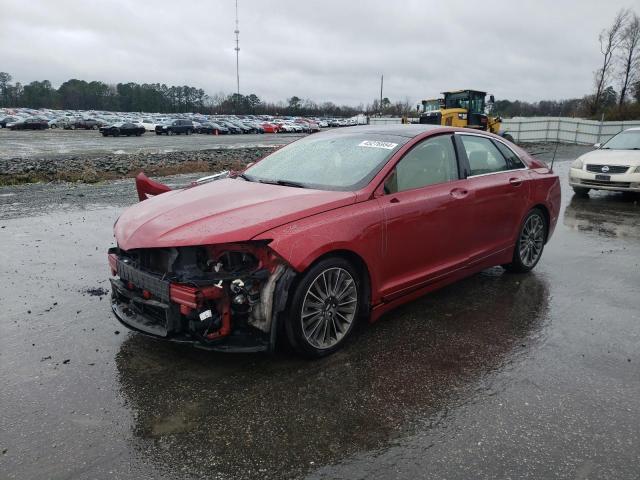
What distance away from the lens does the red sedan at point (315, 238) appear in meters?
3.39

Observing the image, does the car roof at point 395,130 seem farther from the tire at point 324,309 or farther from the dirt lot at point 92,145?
the dirt lot at point 92,145

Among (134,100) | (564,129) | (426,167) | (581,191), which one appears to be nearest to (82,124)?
(564,129)

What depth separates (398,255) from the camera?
13.5 ft

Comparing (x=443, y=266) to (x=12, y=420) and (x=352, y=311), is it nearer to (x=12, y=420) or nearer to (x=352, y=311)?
(x=352, y=311)

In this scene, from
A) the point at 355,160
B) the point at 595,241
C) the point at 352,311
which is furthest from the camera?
the point at 595,241

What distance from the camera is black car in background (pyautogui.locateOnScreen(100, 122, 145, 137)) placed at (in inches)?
1726

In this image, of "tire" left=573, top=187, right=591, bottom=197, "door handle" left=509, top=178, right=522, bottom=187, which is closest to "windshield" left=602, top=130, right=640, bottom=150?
"tire" left=573, top=187, right=591, bottom=197

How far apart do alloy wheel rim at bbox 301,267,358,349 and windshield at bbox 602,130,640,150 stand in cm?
1019

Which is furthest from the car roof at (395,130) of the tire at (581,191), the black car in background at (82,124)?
the black car in background at (82,124)

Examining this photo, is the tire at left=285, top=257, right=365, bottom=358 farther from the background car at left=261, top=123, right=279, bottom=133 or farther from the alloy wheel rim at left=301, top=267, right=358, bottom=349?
the background car at left=261, top=123, right=279, bottom=133

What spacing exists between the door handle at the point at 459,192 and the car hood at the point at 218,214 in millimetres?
1196

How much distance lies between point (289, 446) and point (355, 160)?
2478mm

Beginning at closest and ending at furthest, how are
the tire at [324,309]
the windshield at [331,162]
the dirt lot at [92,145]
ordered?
the tire at [324,309], the windshield at [331,162], the dirt lot at [92,145]

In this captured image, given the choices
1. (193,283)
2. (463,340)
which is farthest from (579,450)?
(193,283)
